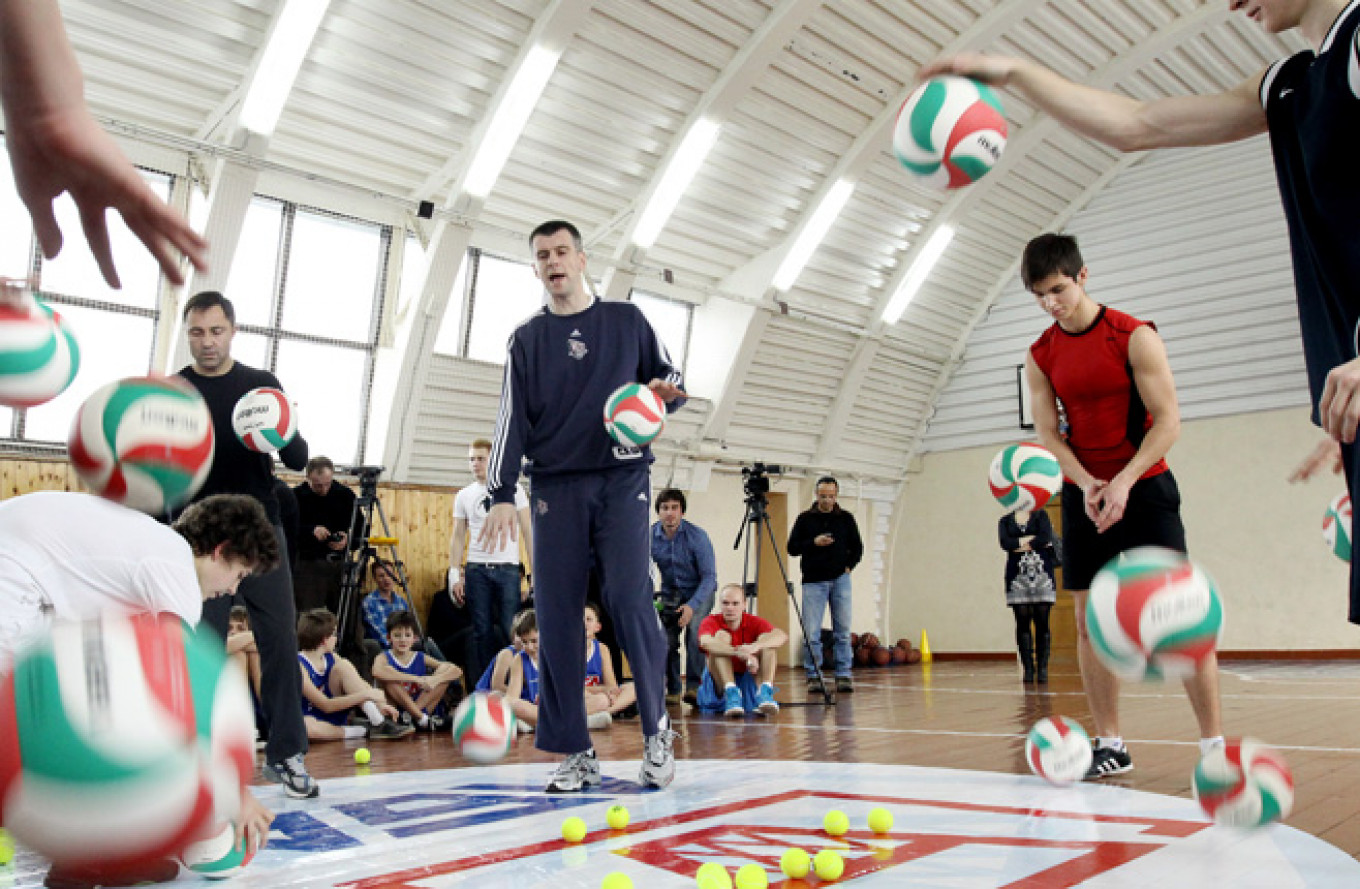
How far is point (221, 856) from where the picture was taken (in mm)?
2352

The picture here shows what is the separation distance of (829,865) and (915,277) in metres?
13.9

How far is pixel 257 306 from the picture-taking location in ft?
34.0

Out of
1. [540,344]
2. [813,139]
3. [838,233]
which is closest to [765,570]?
[838,233]

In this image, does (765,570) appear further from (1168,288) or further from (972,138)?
(972,138)

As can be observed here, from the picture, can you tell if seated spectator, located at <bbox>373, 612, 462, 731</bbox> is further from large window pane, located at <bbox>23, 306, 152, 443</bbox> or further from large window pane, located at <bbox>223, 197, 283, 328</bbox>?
large window pane, located at <bbox>223, 197, 283, 328</bbox>

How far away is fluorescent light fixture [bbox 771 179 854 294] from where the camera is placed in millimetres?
13375

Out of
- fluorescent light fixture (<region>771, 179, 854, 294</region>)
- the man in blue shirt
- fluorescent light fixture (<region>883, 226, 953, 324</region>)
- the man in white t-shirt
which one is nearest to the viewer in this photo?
the man in white t-shirt

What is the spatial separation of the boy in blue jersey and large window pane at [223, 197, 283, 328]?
9816 millimetres

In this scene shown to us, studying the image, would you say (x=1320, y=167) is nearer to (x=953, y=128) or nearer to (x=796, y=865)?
(x=953, y=128)

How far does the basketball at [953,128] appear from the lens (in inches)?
100

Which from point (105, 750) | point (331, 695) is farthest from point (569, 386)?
point (331, 695)

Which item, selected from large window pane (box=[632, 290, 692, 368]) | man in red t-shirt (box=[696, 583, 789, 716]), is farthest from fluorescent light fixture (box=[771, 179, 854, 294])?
man in red t-shirt (box=[696, 583, 789, 716])

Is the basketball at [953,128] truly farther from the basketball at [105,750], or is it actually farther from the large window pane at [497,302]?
the large window pane at [497,302]

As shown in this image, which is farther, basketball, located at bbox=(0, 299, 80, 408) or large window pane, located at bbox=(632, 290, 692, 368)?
large window pane, located at bbox=(632, 290, 692, 368)
